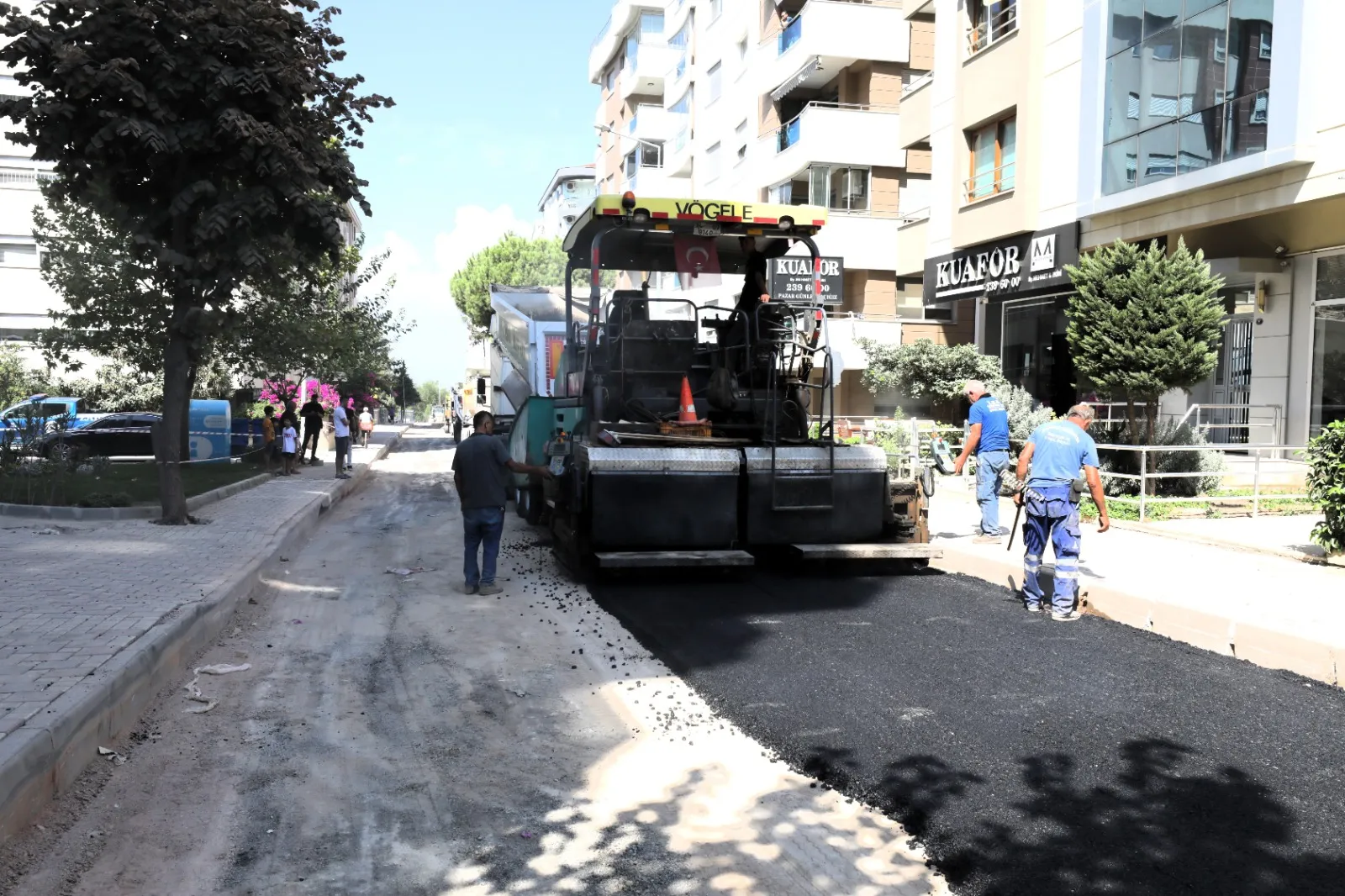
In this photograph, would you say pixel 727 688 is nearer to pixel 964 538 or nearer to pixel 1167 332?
pixel 964 538

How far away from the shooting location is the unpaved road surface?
3518 mm

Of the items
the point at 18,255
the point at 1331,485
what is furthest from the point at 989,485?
the point at 18,255

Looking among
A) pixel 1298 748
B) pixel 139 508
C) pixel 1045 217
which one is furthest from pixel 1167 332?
pixel 139 508

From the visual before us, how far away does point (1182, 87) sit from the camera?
15.7 m

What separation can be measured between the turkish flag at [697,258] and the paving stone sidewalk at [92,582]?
4.73m

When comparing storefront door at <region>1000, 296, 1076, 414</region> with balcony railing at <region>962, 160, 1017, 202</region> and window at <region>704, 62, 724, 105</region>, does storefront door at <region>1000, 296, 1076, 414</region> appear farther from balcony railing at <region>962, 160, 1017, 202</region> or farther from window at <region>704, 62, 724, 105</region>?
window at <region>704, 62, 724, 105</region>

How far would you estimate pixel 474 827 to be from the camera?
390cm

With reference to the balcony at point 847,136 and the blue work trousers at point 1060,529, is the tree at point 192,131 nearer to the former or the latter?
the blue work trousers at point 1060,529

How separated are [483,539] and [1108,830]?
5.82m

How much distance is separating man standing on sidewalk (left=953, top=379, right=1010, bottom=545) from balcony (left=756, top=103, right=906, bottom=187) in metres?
20.0

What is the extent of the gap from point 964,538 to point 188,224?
9.23 m

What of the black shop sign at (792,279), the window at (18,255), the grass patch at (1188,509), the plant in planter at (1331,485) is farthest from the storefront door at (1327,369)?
the window at (18,255)

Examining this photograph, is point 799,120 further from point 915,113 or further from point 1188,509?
point 1188,509

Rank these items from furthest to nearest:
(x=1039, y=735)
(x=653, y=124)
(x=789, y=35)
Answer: (x=653, y=124) → (x=789, y=35) → (x=1039, y=735)
